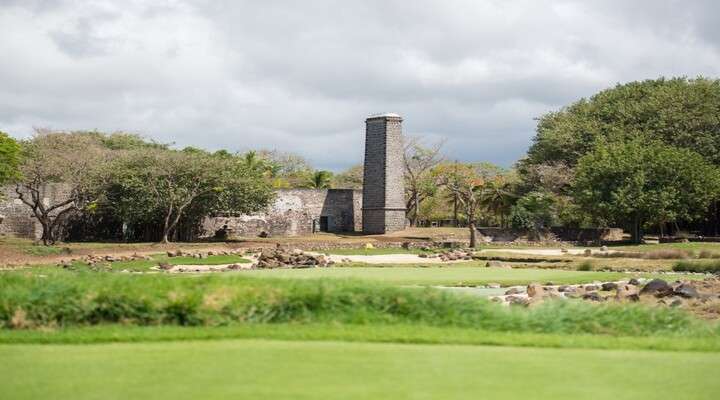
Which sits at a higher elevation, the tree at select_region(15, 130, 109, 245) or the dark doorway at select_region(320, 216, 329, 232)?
the tree at select_region(15, 130, 109, 245)

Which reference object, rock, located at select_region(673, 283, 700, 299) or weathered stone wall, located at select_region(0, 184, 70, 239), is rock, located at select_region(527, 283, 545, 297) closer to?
rock, located at select_region(673, 283, 700, 299)

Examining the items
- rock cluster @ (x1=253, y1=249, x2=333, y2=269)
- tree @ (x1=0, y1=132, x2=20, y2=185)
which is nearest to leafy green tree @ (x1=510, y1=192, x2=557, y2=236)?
rock cluster @ (x1=253, y1=249, x2=333, y2=269)

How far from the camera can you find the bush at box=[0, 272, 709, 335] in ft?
33.6

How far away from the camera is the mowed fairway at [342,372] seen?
22.8 ft

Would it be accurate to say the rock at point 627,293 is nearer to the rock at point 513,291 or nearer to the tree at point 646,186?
the rock at point 513,291

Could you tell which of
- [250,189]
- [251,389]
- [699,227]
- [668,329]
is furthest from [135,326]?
[699,227]

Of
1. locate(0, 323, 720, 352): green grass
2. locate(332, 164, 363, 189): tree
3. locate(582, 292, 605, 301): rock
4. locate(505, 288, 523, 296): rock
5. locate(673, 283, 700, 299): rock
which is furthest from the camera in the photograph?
locate(332, 164, 363, 189): tree

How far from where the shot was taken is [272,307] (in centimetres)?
1046

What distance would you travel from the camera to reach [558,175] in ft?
186

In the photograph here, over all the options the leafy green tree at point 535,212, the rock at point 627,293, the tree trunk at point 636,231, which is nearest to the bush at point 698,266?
the rock at point 627,293

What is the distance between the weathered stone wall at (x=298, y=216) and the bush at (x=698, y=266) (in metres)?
26.8

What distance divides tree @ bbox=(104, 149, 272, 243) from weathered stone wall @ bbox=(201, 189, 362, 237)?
13.7 ft

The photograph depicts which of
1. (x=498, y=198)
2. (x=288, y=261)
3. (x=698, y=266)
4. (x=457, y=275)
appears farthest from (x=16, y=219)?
(x=698, y=266)

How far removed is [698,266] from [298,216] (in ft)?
97.9
